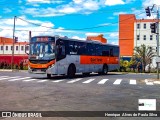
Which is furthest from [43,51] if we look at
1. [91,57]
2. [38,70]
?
[91,57]

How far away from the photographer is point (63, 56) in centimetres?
2305

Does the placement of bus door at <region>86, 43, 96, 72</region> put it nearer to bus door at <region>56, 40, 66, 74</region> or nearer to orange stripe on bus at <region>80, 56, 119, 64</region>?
Result: orange stripe on bus at <region>80, 56, 119, 64</region>

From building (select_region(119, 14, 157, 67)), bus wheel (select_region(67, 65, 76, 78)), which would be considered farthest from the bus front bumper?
building (select_region(119, 14, 157, 67))

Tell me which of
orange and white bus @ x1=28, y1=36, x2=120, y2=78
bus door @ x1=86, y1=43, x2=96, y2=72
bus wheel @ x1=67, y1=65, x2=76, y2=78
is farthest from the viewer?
bus door @ x1=86, y1=43, x2=96, y2=72

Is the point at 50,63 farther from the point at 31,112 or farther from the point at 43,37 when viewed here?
the point at 31,112

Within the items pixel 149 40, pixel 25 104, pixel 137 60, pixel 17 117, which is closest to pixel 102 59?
pixel 137 60

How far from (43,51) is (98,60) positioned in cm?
832

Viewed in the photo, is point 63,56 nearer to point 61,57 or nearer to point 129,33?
point 61,57

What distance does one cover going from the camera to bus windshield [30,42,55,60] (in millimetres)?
21953

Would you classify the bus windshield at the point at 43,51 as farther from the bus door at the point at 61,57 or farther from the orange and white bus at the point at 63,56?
the bus door at the point at 61,57

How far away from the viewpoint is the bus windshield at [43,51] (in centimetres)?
2195

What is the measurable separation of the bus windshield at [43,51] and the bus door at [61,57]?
571 millimetres

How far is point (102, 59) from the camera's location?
29859 millimetres

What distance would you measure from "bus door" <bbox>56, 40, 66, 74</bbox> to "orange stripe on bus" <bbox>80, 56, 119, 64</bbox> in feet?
10.2
